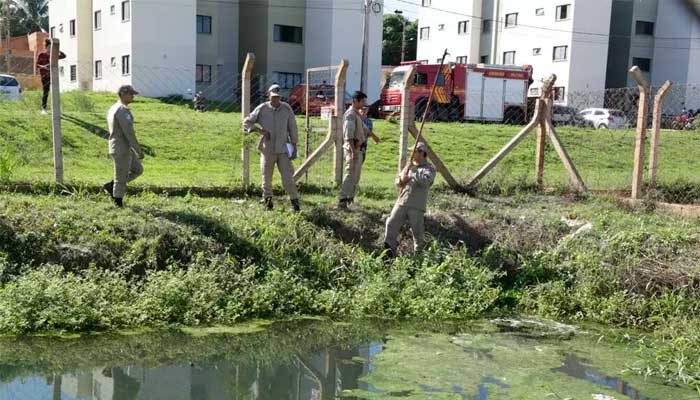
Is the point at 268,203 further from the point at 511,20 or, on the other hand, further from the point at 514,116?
the point at 511,20

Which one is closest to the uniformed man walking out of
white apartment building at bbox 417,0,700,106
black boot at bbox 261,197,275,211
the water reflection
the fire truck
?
black boot at bbox 261,197,275,211

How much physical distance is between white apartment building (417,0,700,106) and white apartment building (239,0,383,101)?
10.3m

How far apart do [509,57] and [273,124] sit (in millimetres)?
36069

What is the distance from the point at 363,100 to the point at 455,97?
61.2ft

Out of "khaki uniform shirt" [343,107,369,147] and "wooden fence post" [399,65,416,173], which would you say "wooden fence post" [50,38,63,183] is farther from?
"wooden fence post" [399,65,416,173]

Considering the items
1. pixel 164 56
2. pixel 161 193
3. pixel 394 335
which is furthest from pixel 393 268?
pixel 164 56

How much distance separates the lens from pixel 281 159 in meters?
9.48

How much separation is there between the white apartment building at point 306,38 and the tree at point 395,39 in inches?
925

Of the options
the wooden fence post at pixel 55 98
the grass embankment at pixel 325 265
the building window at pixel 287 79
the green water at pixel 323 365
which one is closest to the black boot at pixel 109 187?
the grass embankment at pixel 325 265

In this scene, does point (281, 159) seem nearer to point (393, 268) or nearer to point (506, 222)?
point (393, 268)

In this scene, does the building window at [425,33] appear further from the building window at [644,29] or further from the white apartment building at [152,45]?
the white apartment building at [152,45]

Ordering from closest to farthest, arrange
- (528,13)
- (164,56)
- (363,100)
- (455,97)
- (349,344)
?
(349,344)
(363,100)
(455,97)
(164,56)
(528,13)

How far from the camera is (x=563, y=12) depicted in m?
38.8

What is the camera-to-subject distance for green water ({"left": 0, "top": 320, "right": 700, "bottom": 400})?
559cm
